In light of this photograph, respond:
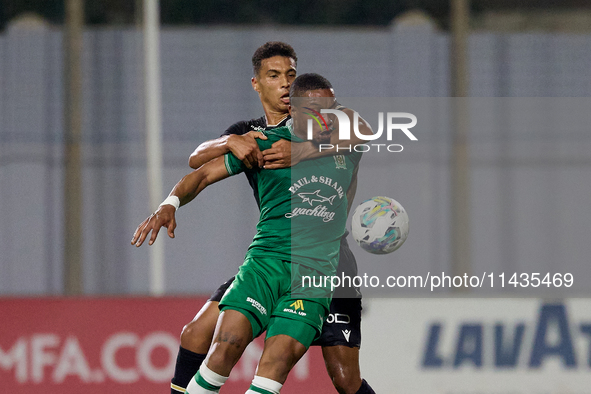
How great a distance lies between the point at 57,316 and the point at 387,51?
4639 mm

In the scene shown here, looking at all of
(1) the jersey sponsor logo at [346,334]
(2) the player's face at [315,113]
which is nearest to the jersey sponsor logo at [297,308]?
(1) the jersey sponsor logo at [346,334]

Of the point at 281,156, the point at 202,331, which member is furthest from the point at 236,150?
the point at 202,331

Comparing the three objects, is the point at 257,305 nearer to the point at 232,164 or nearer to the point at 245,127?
the point at 232,164

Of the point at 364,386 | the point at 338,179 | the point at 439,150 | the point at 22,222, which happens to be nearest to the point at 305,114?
the point at 338,179

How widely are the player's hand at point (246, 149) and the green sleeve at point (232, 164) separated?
41 mm

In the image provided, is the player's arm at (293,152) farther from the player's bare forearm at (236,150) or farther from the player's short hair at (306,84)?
the player's short hair at (306,84)

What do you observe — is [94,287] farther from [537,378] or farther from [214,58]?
[537,378]

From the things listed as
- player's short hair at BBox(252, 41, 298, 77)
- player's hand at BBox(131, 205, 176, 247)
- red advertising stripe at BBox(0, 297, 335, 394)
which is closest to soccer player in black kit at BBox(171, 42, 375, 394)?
player's short hair at BBox(252, 41, 298, 77)

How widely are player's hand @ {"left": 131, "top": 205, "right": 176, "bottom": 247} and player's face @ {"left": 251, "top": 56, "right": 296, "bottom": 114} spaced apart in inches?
36.3

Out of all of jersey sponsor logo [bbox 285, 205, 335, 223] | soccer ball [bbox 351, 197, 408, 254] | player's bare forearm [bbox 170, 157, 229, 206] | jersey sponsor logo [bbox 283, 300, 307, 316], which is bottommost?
jersey sponsor logo [bbox 283, 300, 307, 316]

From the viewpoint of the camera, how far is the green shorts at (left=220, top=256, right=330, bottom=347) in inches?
136

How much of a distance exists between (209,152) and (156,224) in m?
0.50

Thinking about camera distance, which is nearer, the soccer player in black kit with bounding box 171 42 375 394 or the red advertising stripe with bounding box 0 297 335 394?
the soccer player in black kit with bounding box 171 42 375 394

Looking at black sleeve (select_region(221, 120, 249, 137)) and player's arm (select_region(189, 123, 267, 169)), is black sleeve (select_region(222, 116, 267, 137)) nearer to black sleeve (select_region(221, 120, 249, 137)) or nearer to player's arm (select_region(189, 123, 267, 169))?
black sleeve (select_region(221, 120, 249, 137))
